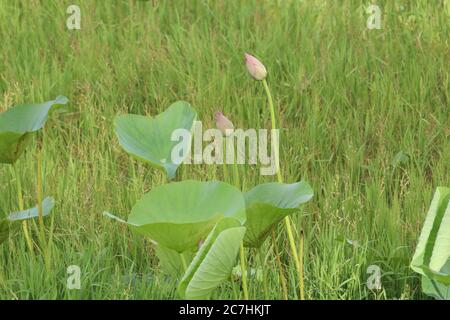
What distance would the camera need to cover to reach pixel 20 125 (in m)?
2.23

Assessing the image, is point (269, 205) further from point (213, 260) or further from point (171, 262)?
point (171, 262)

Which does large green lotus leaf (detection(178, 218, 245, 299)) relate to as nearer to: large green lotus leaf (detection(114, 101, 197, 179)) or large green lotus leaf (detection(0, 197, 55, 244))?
large green lotus leaf (detection(114, 101, 197, 179))

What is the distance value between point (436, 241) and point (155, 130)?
0.65m

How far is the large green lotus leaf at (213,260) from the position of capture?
1.77 m

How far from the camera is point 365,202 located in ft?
9.29

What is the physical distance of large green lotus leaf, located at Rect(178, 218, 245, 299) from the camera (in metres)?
1.77

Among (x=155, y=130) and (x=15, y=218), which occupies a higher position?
(x=155, y=130)

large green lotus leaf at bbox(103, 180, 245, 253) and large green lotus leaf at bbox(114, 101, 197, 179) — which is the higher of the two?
large green lotus leaf at bbox(114, 101, 197, 179)

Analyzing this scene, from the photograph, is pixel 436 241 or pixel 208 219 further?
pixel 436 241

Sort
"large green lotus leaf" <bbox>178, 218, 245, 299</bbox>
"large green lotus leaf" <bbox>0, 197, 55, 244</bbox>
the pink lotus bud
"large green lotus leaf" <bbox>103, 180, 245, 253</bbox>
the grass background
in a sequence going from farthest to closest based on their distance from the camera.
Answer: the grass background, "large green lotus leaf" <bbox>0, 197, 55, 244</bbox>, the pink lotus bud, "large green lotus leaf" <bbox>103, 180, 245, 253</bbox>, "large green lotus leaf" <bbox>178, 218, 245, 299</bbox>

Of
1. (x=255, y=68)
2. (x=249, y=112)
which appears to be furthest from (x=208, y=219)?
(x=249, y=112)

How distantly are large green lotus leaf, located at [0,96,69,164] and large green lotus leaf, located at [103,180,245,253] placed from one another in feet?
1.15

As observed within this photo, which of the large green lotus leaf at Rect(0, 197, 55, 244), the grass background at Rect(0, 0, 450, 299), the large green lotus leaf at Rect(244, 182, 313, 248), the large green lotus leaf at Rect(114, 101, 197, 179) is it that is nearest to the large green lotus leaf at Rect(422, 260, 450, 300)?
the grass background at Rect(0, 0, 450, 299)

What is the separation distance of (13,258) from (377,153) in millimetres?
1239
